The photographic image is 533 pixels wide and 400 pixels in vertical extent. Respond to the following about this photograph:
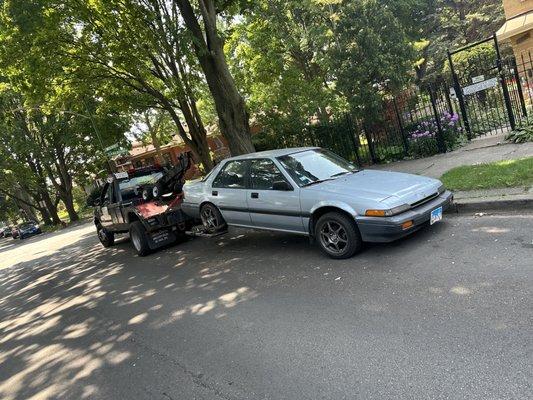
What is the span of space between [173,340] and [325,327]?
172 centimetres

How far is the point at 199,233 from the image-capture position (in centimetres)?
819

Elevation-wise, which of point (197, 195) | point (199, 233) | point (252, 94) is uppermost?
point (252, 94)

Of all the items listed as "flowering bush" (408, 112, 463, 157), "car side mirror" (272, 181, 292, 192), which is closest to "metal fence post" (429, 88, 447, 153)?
"flowering bush" (408, 112, 463, 157)

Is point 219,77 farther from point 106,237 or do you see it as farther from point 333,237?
point 333,237

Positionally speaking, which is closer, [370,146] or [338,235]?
[338,235]

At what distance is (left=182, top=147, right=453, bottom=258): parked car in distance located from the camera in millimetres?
5535

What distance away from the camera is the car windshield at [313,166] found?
6566 millimetres

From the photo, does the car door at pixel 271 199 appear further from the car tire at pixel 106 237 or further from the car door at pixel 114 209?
the car tire at pixel 106 237

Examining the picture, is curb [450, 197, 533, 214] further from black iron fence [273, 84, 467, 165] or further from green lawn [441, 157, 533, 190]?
black iron fence [273, 84, 467, 165]

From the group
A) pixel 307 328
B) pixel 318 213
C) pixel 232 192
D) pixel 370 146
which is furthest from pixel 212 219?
pixel 370 146

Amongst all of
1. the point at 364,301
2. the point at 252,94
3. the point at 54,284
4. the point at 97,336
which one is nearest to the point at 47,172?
the point at 252,94

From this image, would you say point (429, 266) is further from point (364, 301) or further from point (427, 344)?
point (427, 344)

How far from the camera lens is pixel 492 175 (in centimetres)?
749

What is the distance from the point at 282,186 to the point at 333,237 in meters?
1.12
